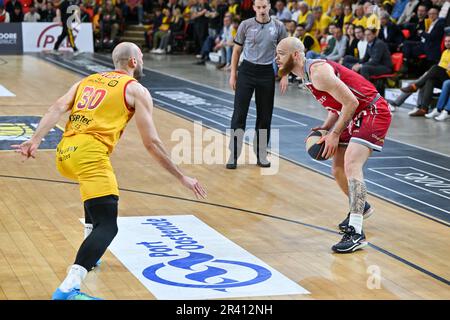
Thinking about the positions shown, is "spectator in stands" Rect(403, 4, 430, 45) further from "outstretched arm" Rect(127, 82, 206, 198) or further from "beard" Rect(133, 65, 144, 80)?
"outstretched arm" Rect(127, 82, 206, 198)

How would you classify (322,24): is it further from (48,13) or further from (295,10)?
(48,13)

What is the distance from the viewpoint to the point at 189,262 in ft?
22.2

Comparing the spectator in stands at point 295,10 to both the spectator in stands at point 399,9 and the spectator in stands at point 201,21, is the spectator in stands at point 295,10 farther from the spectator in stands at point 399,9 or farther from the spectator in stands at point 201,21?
the spectator in stands at point 201,21

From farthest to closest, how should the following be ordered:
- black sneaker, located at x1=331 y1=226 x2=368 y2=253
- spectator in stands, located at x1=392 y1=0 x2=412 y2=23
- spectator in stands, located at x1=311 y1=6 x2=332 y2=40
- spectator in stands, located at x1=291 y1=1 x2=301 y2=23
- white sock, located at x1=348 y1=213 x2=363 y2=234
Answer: spectator in stands, located at x1=291 y1=1 x2=301 y2=23 < spectator in stands, located at x1=311 y1=6 x2=332 y2=40 < spectator in stands, located at x1=392 y1=0 x2=412 y2=23 < white sock, located at x1=348 y1=213 x2=363 y2=234 < black sneaker, located at x1=331 y1=226 x2=368 y2=253

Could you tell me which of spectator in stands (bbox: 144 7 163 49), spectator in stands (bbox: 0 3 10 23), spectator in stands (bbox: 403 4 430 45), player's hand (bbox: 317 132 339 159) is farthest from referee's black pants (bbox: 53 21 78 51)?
player's hand (bbox: 317 132 339 159)

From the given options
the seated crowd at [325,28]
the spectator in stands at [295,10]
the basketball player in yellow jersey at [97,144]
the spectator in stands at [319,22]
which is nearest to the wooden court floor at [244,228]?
the basketball player in yellow jersey at [97,144]

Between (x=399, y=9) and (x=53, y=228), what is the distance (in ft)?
48.7

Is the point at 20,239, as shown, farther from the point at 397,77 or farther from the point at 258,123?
the point at 397,77

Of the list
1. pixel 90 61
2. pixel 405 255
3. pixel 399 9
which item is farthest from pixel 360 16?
pixel 405 255

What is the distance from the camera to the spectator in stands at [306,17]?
70.8ft

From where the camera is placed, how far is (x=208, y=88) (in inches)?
753

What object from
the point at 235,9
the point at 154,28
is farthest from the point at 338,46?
the point at 154,28

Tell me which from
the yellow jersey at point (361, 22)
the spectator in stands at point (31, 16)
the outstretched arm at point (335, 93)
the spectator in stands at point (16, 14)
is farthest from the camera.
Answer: the spectator in stands at point (31, 16)

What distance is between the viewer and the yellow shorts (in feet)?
18.6
